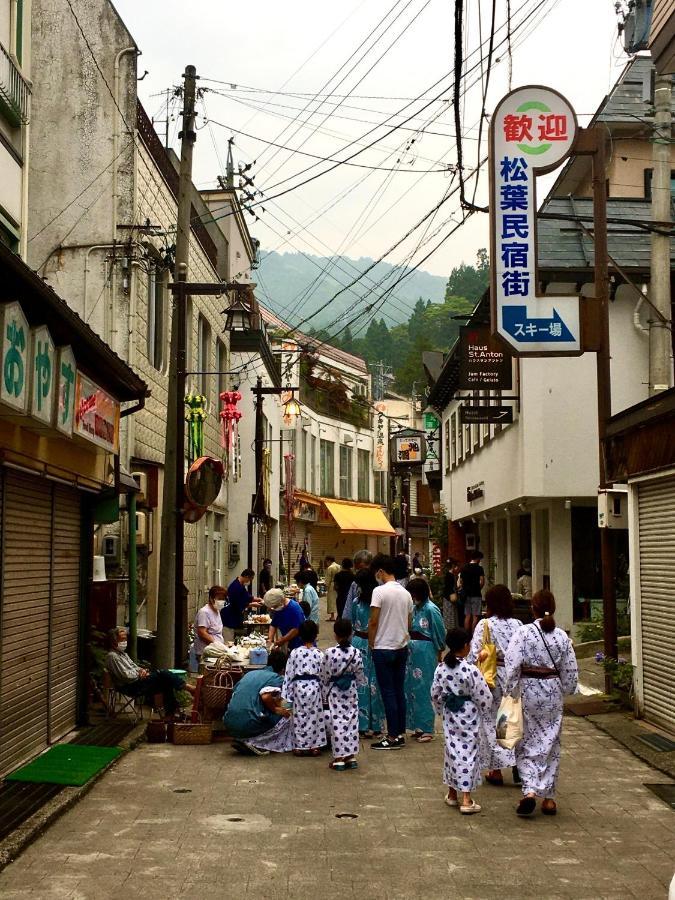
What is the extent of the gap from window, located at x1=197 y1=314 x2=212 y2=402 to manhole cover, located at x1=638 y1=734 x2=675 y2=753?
16.0 m

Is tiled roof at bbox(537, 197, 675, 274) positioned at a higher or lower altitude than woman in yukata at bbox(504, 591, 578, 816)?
higher

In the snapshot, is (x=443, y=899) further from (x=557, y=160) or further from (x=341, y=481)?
(x=341, y=481)

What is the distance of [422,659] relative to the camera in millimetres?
12234

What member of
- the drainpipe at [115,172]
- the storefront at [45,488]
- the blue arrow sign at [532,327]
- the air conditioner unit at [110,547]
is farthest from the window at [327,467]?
the storefront at [45,488]

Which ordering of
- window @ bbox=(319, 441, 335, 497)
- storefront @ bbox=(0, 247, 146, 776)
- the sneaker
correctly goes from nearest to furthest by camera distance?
storefront @ bbox=(0, 247, 146, 776)
the sneaker
window @ bbox=(319, 441, 335, 497)

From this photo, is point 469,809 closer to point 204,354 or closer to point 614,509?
point 614,509

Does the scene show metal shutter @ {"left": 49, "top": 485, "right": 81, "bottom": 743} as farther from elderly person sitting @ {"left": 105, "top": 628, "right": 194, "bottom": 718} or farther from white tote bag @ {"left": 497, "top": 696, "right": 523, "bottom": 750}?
white tote bag @ {"left": 497, "top": 696, "right": 523, "bottom": 750}

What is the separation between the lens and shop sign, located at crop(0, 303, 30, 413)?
763 centimetres

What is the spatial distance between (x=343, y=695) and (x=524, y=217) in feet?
24.1

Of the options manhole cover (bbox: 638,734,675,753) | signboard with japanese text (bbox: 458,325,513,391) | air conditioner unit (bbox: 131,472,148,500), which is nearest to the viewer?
manhole cover (bbox: 638,734,675,753)

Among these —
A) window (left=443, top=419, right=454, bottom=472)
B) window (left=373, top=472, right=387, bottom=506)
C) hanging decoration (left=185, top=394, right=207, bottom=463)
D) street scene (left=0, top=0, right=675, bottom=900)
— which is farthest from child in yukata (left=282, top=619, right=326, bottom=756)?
window (left=373, top=472, right=387, bottom=506)

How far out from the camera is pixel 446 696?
28.7 feet

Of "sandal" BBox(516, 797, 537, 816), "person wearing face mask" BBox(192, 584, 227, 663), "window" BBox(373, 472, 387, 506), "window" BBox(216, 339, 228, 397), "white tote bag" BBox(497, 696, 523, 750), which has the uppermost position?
"window" BBox(216, 339, 228, 397)

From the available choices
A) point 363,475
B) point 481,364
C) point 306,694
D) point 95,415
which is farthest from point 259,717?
point 363,475
